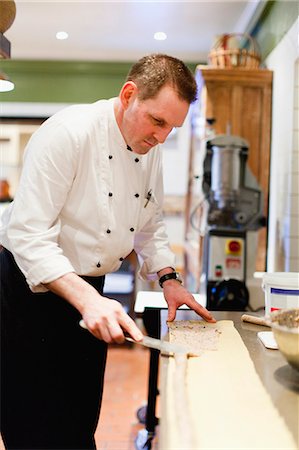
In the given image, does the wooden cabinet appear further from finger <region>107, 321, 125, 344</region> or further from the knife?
finger <region>107, 321, 125, 344</region>

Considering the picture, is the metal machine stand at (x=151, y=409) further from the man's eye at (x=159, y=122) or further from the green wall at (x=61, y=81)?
A: the green wall at (x=61, y=81)

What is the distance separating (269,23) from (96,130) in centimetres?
236

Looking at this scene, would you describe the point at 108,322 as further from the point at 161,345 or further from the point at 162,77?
the point at 162,77

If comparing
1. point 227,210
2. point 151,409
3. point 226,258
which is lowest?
point 151,409

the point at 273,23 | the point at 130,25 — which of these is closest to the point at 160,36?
the point at 130,25

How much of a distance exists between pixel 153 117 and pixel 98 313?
54 centimetres

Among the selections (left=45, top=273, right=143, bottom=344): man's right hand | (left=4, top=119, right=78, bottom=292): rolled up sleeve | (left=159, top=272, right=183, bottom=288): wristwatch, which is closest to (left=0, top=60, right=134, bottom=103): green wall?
(left=159, top=272, right=183, bottom=288): wristwatch

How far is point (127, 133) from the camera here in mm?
1509

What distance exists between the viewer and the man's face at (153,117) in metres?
1.35

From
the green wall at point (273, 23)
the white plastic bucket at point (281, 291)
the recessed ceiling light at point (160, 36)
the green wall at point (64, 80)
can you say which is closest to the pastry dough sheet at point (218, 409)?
the white plastic bucket at point (281, 291)

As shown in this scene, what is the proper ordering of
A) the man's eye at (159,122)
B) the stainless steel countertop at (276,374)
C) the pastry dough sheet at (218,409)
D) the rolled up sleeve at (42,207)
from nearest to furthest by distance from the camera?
the pastry dough sheet at (218,409) → the stainless steel countertop at (276,374) → the rolled up sleeve at (42,207) → the man's eye at (159,122)

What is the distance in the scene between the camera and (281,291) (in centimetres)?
144

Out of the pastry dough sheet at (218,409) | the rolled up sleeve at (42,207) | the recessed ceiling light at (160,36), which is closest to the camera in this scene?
the pastry dough sheet at (218,409)

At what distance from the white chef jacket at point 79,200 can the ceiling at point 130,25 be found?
154 centimetres
